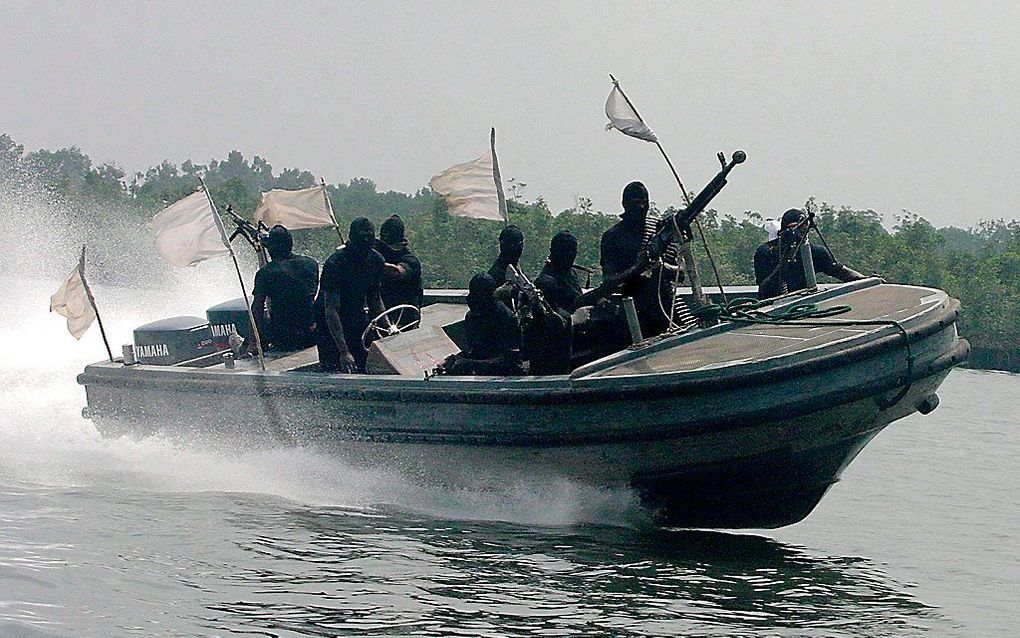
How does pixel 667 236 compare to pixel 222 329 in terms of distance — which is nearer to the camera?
pixel 667 236

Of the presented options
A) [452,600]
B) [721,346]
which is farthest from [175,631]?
[721,346]

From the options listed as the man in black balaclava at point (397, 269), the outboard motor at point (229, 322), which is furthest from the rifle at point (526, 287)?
the outboard motor at point (229, 322)

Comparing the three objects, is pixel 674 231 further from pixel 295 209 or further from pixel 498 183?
pixel 295 209

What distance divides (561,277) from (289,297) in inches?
132

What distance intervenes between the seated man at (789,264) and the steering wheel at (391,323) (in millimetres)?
3013

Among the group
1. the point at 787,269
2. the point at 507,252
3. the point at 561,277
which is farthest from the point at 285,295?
the point at 787,269

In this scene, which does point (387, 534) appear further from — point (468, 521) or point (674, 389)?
point (674, 389)

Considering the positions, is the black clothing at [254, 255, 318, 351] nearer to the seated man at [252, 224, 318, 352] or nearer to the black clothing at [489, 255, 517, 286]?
the seated man at [252, 224, 318, 352]

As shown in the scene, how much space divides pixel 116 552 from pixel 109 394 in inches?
160

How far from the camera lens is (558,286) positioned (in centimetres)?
1035

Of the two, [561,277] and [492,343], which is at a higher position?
[561,277]

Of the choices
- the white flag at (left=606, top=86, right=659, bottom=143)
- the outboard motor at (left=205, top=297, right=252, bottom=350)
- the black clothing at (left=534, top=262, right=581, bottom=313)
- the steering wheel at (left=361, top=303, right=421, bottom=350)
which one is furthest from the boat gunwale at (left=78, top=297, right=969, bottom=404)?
the white flag at (left=606, top=86, right=659, bottom=143)

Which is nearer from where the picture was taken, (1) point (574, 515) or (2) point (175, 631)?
(2) point (175, 631)

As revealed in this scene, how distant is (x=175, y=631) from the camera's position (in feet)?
23.3
